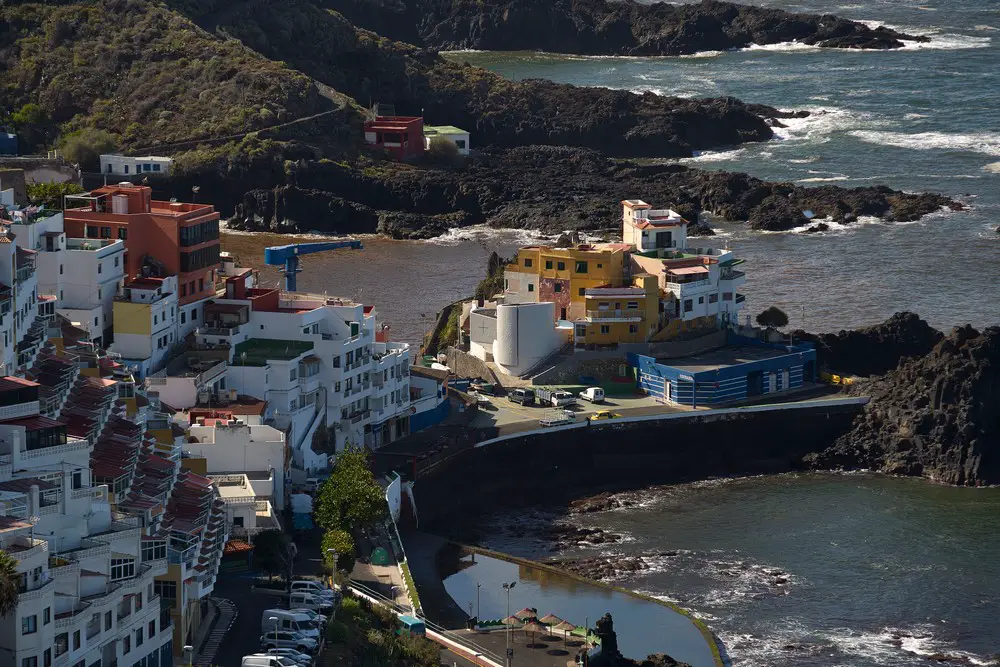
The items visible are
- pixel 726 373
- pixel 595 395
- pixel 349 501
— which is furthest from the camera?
pixel 726 373

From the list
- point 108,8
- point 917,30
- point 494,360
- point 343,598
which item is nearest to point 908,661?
point 343,598

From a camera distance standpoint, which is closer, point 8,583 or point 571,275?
point 8,583

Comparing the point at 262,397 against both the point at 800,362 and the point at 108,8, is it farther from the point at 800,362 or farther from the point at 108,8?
the point at 108,8

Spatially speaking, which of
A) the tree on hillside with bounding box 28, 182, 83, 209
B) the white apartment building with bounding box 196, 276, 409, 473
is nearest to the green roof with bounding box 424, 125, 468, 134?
the tree on hillside with bounding box 28, 182, 83, 209

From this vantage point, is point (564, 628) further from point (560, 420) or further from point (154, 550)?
point (560, 420)

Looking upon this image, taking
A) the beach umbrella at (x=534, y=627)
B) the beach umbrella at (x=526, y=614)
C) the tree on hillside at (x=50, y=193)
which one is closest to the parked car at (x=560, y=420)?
the beach umbrella at (x=526, y=614)

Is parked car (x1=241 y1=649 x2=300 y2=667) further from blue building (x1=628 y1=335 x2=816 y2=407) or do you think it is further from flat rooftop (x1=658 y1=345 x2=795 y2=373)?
flat rooftop (x1=658 y1=345 x2=795 y2=373)

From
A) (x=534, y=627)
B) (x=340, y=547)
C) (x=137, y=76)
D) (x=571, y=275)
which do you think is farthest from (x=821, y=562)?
(x=137, y=76)
